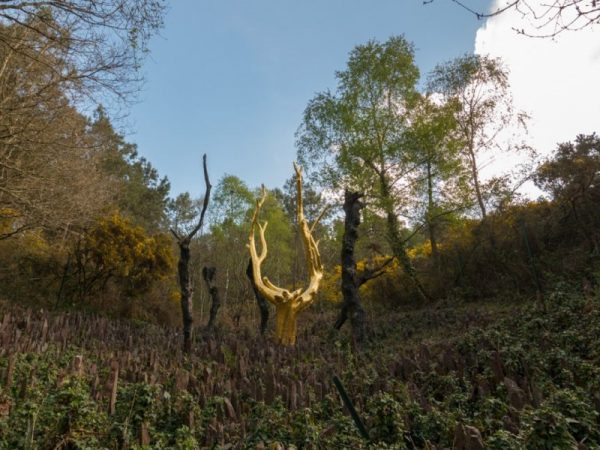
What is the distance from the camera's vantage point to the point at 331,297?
20.1 m

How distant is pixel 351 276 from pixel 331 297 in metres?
→ 10.1

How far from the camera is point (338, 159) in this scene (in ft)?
57.0

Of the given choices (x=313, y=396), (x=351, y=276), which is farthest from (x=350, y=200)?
(x=313, y=396)

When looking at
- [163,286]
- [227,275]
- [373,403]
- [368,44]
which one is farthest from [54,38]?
[227,275]

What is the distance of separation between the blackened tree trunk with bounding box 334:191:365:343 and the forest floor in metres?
2.77

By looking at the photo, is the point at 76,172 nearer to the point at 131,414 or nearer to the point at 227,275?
the point at 131,414

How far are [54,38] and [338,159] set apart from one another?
483 inches

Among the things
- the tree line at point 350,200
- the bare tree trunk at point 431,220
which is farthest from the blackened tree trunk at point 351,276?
the bare tree trunk at point 431,220

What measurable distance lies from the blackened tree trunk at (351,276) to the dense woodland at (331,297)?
0.06 meters

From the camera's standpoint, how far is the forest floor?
112 inches

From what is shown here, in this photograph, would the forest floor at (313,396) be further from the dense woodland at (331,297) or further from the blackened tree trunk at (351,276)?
the blackened tree trunk at (351,276)

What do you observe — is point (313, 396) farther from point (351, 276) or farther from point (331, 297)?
point (331, 297)

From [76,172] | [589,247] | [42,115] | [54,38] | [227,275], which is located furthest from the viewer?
[227,275]

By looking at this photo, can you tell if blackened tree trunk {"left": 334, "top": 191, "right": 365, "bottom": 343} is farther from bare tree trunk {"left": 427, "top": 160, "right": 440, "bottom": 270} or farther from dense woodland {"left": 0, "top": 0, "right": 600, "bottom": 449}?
bare tree trunk {"left": 427, "top": 160, "right": 440, "bottom": 270}
